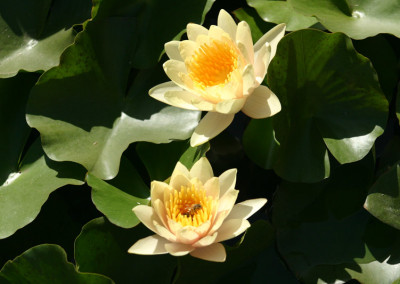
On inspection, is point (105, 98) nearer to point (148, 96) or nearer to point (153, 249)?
point (148, 96)

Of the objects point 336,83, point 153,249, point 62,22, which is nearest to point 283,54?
A: point 336,83

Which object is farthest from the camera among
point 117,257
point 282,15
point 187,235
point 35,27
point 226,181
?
point 35,27

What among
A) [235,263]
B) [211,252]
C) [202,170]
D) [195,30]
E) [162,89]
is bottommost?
[235,263]

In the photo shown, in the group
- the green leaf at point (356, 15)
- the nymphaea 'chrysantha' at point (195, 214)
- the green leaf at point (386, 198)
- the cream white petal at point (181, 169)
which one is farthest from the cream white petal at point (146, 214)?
the green leaf at point (356, 15)

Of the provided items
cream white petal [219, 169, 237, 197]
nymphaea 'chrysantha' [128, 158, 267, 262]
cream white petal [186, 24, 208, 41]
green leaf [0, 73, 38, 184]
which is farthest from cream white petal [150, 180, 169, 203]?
green leaf [0, 73, 38, 184]

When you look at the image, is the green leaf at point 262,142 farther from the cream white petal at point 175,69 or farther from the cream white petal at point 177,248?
the cream white petal at point 177,248

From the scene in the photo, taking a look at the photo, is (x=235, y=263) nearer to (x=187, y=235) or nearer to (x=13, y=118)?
(x=187, y=235)

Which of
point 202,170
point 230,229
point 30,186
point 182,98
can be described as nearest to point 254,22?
point 182,98
